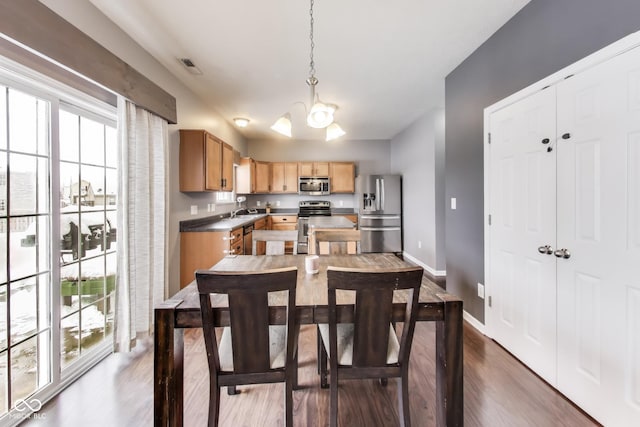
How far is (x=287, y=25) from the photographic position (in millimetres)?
2098

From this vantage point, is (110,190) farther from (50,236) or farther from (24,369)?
(24,369)

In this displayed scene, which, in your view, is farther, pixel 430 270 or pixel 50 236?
pixel 430 270

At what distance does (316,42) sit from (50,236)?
7.97ft

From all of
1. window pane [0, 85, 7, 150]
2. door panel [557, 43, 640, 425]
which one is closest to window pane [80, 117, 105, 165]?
window pane [0, 85, 7, 150]

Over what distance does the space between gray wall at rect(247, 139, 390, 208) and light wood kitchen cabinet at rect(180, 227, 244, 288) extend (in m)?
3.25

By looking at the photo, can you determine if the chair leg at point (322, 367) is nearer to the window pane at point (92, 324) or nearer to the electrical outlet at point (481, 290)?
the electrical outlet at point (481, 290)

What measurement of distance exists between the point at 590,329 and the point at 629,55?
1442 mm

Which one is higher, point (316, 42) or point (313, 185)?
point (316, 42)

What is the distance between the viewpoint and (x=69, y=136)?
188 centimetres

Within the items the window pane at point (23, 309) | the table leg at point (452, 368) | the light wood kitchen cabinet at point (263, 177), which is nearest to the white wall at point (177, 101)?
the window pane at point (23, 309)

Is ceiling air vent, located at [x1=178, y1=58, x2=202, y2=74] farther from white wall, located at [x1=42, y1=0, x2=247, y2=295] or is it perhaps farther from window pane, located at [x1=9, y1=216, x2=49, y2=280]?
window pane, located at [x1=9, y1=216, x2=49, y2=280]

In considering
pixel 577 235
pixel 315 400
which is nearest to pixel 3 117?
pixel 315 400

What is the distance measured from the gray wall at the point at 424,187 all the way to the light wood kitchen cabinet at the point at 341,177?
3.66 ft

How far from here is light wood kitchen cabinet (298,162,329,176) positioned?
6047 mm
